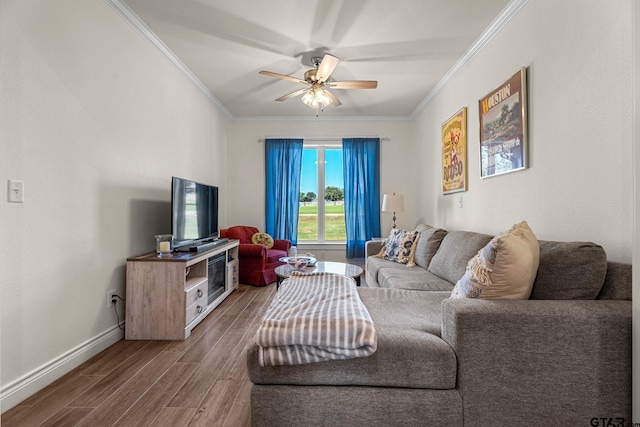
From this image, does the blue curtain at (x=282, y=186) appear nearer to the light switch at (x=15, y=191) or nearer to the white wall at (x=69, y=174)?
the white wall at (x=69, y=174)

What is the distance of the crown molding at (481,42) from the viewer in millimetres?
2386

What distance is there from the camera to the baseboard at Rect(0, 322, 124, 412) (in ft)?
5.27

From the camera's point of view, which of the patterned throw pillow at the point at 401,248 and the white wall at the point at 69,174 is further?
the patterned throw pillow at the point at 401,248

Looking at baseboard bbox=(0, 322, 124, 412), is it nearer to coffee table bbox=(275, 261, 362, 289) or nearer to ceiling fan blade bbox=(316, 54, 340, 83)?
coffee table bbox=(275, 261, 362, 289)

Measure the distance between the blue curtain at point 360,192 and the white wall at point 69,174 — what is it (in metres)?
3.09

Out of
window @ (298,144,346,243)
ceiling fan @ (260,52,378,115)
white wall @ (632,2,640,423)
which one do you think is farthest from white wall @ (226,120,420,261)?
white wall @ (632,2,640,423)

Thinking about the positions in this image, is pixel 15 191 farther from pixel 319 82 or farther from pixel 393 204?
pixel 393 204

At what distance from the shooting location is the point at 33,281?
1.75 meters

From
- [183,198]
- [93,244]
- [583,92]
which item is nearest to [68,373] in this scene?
[93,244]

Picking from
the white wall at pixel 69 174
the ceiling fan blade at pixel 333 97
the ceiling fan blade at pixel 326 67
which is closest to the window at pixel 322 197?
the ceiling fan blade at pixel 333 97

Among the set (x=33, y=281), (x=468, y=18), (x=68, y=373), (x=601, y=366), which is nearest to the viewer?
(x=601, y=366)

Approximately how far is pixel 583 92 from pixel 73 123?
3167 mm

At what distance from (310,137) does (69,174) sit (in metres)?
3.79

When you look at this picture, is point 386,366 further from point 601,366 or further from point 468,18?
point 468,18
